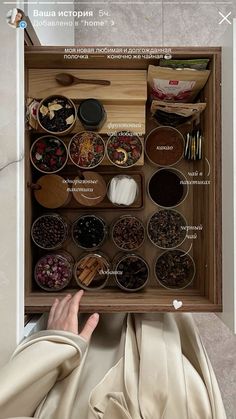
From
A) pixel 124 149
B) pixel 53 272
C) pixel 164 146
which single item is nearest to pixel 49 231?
pixel 53 272

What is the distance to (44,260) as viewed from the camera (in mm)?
1669

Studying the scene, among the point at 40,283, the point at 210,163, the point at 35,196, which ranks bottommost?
the point at 40,283

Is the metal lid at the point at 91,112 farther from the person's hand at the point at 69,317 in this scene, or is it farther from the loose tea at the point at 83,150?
the person's hand at the point at 69,317

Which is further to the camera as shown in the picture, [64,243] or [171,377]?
[64,243]

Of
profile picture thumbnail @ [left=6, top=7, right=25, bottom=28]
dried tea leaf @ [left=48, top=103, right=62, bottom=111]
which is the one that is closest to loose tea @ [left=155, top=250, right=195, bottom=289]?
dried tea leaf @ [left=48, top=103, right=62, bottom=111]

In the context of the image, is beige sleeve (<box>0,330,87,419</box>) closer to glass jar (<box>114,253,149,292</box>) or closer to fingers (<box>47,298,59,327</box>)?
fingers (<box>47,298,59,327</box>)

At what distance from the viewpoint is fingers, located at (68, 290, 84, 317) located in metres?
1.44

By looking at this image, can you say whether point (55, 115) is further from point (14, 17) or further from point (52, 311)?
point (52, 311)

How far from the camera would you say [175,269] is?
1693 millimetres

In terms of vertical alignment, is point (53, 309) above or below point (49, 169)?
below

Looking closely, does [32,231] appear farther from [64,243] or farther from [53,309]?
[53,309]

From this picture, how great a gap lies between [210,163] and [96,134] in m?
0.42

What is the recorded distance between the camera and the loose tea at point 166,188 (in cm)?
168

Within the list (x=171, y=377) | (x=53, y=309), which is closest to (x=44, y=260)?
(x=53, y=309)
